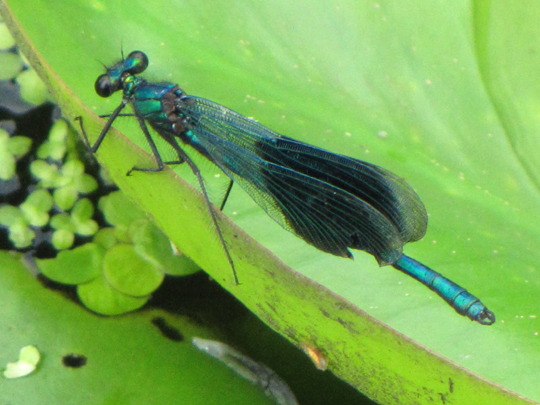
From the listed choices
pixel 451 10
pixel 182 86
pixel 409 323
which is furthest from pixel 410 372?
pixel 451 10

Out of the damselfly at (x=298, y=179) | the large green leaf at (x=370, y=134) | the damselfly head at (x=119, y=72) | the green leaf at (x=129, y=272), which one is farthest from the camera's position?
the green leaf at (x=129, y=272)

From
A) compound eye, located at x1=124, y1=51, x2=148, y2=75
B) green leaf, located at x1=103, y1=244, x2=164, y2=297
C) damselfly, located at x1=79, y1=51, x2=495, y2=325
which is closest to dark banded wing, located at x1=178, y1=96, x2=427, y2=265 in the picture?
damselfly, located at x1=79, y1=51, x2=495, y2=325

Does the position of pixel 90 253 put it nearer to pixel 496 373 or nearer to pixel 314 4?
pixel 314 4

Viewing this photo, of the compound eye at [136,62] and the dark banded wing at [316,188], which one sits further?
the compound eye at [136,62]

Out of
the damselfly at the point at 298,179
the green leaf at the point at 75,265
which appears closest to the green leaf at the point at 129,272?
the green leaf at the point at 75,265

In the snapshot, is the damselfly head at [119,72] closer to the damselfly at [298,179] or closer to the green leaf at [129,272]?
the damselfly at [298,179]

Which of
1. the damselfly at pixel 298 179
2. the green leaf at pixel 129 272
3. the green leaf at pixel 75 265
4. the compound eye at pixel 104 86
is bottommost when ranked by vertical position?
the green leaf at pixel 75 265

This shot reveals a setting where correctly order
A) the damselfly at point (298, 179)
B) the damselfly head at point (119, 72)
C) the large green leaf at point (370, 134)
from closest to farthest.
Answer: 1. the large green leaf at point (370, 134)
2. the damselfly at point (298, 179)
3. the damselfly head at point (119, 72)

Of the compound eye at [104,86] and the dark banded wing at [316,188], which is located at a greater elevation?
the dark banded wing at [316,188]
